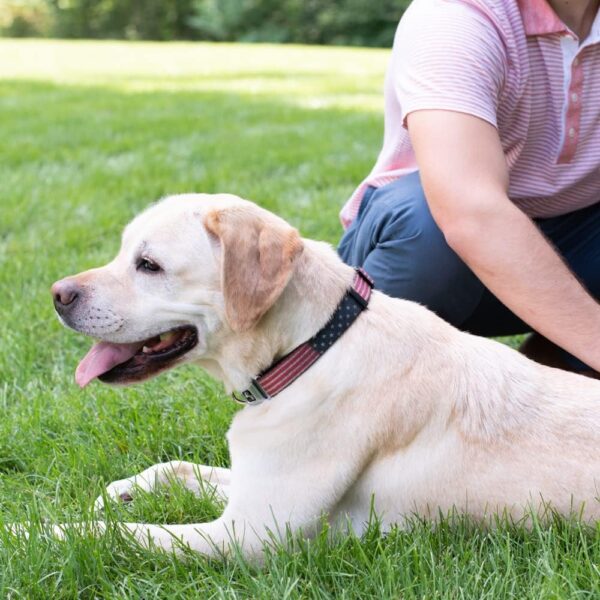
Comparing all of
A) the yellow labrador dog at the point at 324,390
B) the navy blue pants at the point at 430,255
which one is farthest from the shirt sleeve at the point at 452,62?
the yellow labrador dog at the point at 324,390

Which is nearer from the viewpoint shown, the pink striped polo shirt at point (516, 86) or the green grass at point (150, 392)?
the green grass at point (150, 392)

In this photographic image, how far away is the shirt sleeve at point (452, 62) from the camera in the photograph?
101 inches

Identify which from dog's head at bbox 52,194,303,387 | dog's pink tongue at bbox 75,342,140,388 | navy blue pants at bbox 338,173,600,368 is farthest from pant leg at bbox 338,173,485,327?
dog's pink tongue at bbox 75,342,140,388

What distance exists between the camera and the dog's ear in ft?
7.32

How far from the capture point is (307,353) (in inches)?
92.2

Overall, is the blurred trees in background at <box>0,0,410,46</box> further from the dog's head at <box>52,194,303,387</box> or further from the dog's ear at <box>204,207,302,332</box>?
the dog's ear at <box>204,207,302,332</box>

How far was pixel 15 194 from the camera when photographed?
19.3 ft

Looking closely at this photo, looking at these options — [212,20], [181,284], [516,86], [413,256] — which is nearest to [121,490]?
[181,284]

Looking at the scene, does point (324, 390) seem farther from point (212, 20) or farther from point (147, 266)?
point (212, 20)

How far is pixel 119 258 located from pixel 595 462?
1346mm

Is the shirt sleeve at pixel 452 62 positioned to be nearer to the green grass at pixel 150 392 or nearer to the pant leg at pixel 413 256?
the pant leg at pixel 413 256

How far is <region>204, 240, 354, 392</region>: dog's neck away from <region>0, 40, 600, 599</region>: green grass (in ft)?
1.45

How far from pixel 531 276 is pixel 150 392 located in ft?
4.78

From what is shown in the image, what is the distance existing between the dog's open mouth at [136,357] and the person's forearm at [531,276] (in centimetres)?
82
